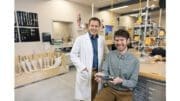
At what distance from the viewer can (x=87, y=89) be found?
256 centimetres

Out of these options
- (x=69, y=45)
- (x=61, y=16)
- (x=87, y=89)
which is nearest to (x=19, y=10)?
(x=61, y=16)

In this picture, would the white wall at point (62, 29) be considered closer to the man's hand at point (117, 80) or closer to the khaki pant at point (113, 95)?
the khaki pant at point (113, 95)

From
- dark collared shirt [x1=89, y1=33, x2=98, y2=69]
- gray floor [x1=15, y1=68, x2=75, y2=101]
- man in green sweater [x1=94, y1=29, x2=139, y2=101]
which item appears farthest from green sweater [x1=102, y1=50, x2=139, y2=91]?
gray floor [x1=15, y1=68, x2=75, y2=101]

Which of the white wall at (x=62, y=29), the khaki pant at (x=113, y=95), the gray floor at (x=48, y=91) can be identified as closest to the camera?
the khaki pant at (x=113, y=95)

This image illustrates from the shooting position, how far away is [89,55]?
2.42 meters

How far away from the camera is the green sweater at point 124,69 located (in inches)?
67.9

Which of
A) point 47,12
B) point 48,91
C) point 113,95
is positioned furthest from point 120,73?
point 47,12

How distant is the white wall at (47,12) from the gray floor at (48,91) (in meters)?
1.65

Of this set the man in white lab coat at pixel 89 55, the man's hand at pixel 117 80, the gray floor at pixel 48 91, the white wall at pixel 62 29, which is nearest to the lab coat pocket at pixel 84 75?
the man in white lab coat at pixel 89 55

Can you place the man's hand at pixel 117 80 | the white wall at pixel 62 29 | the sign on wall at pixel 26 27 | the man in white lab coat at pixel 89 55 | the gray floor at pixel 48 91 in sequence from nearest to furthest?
the man's hand at pixel 117 80 < the man in white lab coat at pixel 89 55 < the gray floor at pixel 48 91 < the sign on wall at pixel 26 27 < the white wall at pixel 62 29

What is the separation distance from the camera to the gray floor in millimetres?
4039

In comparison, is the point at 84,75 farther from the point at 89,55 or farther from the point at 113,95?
the point at 113,95
